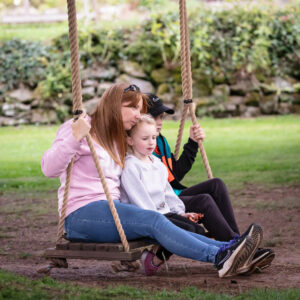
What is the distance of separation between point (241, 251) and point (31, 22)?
55.5 ft

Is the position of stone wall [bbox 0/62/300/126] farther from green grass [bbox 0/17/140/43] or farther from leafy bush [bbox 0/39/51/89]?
green grass [bbox 0/17/140/43]

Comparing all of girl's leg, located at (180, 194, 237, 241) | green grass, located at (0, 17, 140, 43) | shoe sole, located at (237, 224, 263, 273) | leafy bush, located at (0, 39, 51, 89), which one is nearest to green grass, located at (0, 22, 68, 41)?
green grass, located at (0, 17, 140, 43)

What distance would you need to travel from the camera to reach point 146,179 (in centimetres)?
371

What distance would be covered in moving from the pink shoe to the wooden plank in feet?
0.85

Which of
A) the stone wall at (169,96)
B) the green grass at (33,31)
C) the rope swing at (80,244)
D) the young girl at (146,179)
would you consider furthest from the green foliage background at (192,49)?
the rope swing at (80,244)

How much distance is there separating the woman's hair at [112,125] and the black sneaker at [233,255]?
77cm

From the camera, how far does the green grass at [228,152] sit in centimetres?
830

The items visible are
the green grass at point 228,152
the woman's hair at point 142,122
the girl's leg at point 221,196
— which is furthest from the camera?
the green grass at point 228,152

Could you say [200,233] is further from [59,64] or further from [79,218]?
[59,64]

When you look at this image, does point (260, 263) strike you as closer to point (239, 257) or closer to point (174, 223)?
point (239, 257)

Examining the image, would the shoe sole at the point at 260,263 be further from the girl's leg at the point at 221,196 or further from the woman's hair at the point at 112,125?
the woman's hair at the point at 112,125

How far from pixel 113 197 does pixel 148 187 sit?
0.72ft

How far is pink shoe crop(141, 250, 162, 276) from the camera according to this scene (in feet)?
12.1

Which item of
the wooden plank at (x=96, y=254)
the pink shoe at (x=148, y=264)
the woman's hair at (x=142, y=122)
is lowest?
the pink shoe at (x=148, y=264)
